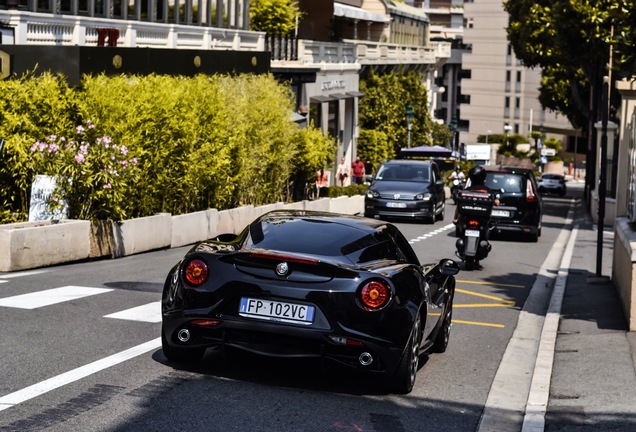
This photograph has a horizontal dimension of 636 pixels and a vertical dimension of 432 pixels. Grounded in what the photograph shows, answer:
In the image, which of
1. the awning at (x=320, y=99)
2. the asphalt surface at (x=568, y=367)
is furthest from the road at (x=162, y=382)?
the awning at (x=320, y=99)

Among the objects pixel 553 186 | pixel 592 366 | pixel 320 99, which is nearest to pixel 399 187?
pixel 320 99

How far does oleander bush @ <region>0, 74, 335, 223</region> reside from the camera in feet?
68.2

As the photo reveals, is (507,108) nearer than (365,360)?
No

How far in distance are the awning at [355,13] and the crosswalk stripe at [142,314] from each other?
55815 millimetres

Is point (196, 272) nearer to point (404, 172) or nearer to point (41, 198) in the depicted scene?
point (41, 198)

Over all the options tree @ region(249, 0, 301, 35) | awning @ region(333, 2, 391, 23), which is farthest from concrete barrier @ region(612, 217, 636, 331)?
awning @ region(333, 2, 391, 23)

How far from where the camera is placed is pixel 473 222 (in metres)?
21.4

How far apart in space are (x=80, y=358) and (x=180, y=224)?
13.8m

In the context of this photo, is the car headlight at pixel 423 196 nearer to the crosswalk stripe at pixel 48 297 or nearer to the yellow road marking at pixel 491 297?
the yellow road marking at pixel 491 297

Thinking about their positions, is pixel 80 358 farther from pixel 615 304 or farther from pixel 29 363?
pixel 615 304

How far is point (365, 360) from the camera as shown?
30.1 feet

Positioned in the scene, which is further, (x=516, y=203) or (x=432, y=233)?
(x=432, y=233)

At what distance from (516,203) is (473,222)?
852cm

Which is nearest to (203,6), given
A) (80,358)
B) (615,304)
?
(615,304)
